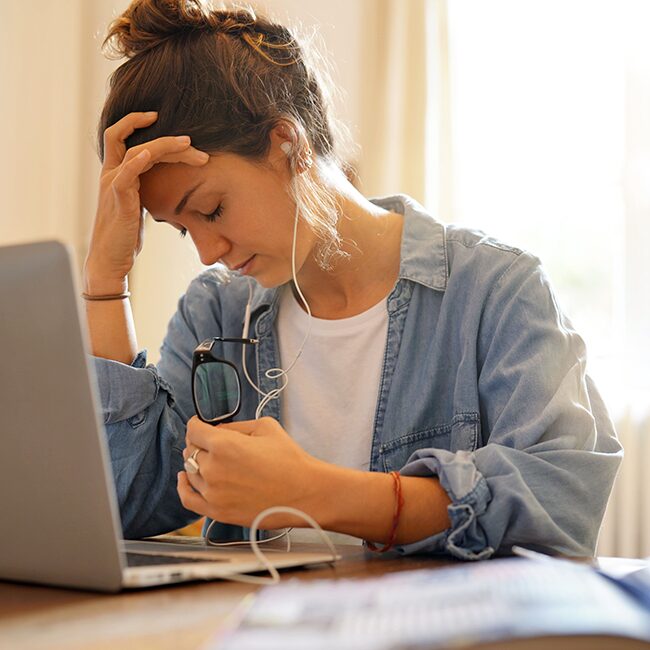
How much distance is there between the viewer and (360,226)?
1342 millimetres

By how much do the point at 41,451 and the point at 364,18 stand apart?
2.35m

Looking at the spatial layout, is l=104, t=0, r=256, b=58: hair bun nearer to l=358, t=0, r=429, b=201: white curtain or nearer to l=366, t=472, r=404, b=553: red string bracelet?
l=366, t=472, r=404, b=553: red string bracelet

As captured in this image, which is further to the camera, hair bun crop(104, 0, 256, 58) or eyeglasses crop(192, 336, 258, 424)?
hair bun crop(104, 0, 256, 58)

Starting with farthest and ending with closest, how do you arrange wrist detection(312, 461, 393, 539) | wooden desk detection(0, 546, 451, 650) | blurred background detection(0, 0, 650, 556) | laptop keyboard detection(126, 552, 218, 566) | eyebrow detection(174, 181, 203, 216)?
blurred background detection(0, 0, 650, 556) < eyebrow detection(174, 181, 203, 216) < wrist detection(312, 461, 393, 539) < laptop keyboard detection(126, 552, 218, 566) < wooden desk detection(0, 546, 451, 650)

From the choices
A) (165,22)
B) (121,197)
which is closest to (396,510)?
(121,197)

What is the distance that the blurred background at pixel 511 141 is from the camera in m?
2.48

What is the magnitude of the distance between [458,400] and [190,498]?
403 millimetres

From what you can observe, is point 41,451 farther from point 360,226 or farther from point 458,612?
point 360,226

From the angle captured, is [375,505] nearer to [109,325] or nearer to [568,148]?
[109,325]

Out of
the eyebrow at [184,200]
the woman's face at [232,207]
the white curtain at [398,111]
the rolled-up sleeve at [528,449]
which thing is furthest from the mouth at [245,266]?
the white curtain at [398,111]

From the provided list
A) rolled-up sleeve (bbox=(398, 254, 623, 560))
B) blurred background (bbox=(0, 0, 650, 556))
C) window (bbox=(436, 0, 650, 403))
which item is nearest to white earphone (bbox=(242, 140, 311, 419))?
rolled-up sleeve (bbox=(398, 254, 623, 560))

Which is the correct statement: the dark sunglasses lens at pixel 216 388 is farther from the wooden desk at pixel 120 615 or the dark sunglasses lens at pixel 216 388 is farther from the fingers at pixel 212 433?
the wooden desk at pixel 120 615

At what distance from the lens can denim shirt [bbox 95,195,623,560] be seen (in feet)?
2.98

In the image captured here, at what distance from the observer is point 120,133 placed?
1.18 metres
